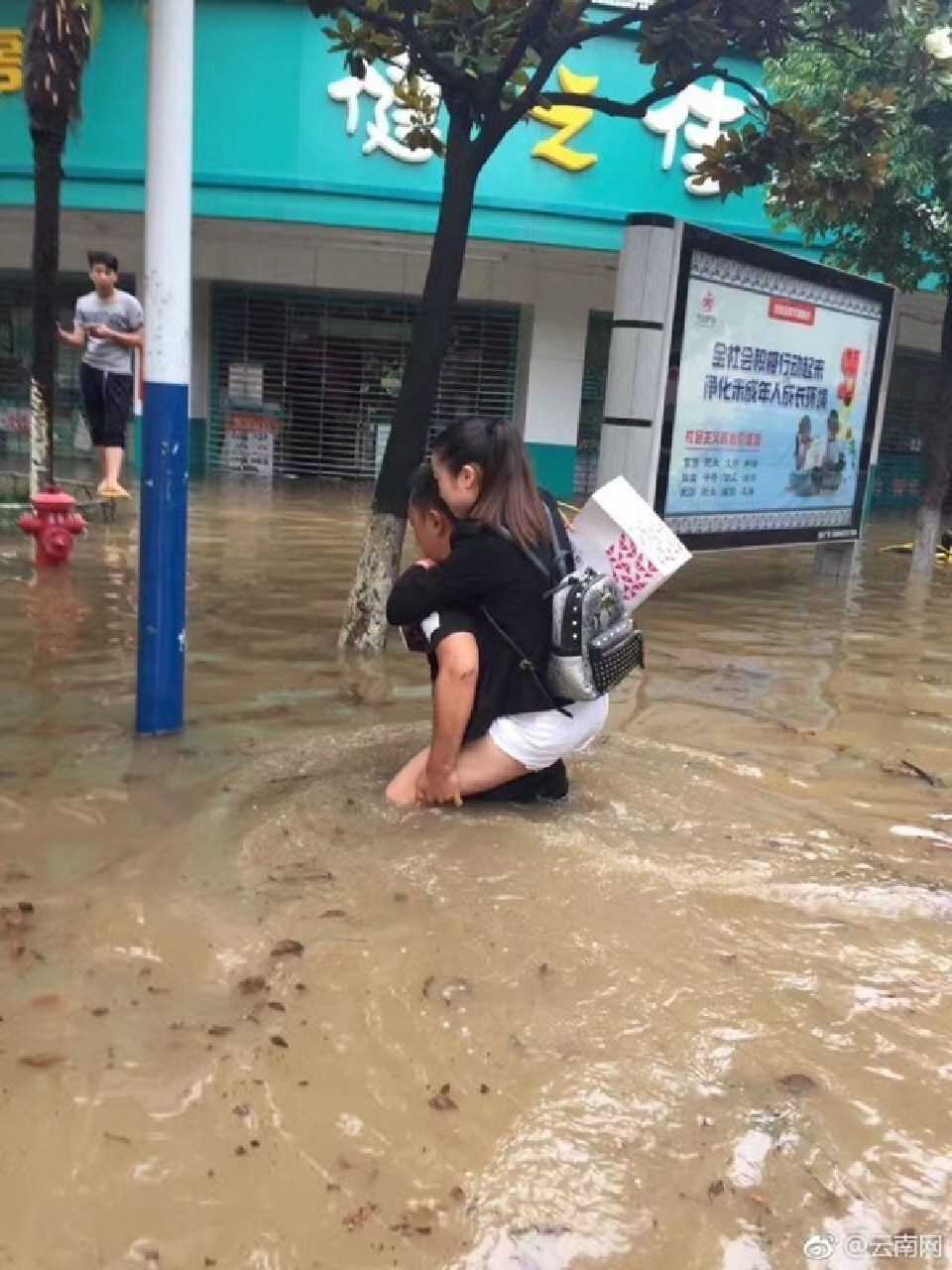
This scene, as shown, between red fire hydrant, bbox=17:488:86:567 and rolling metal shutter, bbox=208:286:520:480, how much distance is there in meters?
9.10

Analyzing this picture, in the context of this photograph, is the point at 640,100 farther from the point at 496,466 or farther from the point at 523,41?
the point at 496,466

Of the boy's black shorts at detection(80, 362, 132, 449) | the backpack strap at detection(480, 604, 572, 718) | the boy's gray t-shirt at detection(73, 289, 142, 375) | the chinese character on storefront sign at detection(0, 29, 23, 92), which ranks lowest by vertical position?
the backpack strap at detection(480, 604, 572, 718)

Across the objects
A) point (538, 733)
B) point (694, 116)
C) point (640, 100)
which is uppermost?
point (694, 116)

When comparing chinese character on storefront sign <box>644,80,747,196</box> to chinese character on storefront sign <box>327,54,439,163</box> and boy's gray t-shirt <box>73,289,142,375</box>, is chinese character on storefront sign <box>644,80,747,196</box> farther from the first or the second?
boy's gray t-shirt <box>73,289,142,375</box>

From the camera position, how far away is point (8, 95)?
1270 cm

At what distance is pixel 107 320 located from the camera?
29.8ft

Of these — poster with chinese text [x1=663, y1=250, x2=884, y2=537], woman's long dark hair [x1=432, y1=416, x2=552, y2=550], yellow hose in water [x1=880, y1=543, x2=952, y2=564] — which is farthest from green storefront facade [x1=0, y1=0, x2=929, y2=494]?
woman's long dark hair [x1=432, y1=416, x2=552, y2=550]

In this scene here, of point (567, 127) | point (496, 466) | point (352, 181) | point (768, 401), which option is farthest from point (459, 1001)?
point (567, 127)

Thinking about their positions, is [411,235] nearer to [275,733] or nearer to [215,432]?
[215,432]

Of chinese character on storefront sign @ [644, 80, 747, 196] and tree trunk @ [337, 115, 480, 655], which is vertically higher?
chinese character on storefront sign @ [644, 80, 747, 196]

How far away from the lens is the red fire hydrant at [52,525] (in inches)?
279

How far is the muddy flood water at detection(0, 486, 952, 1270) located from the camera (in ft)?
6.26

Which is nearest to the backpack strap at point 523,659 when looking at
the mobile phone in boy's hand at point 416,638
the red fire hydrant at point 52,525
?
the mobile phone in boy's hand at point 416,638

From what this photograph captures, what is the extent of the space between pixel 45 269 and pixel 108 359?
2.62 ft
